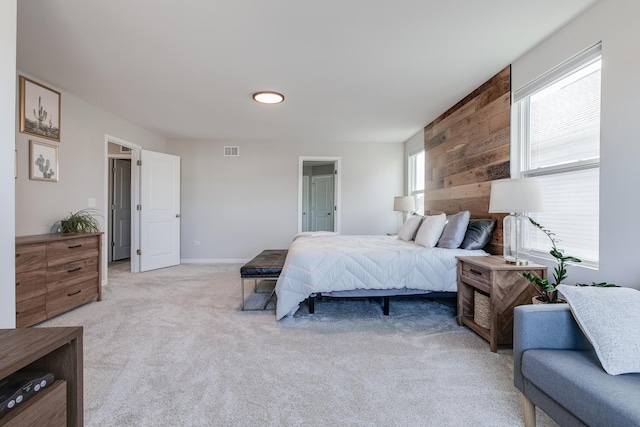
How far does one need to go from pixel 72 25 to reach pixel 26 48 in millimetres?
710

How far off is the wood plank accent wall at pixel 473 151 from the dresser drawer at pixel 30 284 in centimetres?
424

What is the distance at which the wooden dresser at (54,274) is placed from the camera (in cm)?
252

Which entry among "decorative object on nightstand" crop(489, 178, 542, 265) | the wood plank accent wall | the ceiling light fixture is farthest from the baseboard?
"decorative object on nightstand" crop(489, 178, 542, 265)

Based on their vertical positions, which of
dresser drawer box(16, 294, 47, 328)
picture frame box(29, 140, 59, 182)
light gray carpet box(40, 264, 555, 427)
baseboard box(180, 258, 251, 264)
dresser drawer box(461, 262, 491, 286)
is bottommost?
light gray carpet box(40, 264, 555, 427)

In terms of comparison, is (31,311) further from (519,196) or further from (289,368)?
(519,196)

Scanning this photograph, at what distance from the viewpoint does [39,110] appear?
3.10 meters

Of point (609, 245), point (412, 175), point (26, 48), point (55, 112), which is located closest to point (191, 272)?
point (55, 112)

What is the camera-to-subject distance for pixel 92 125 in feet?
12.7

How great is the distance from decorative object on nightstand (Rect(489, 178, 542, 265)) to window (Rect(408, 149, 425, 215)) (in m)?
2.74

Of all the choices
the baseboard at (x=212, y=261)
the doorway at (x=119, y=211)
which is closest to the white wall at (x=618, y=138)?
the baseboard at (x=212, y=261)

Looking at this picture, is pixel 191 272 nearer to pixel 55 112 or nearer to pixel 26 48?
pixel 55 112

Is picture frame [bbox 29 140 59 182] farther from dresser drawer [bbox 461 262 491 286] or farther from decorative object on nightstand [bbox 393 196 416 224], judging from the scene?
decorative object on nightstand [bbox 393 196 416 224]

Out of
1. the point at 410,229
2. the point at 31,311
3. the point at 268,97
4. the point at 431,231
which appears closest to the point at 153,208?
the point at 31,311

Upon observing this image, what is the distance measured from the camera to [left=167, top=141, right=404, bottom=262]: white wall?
5.76 meters
